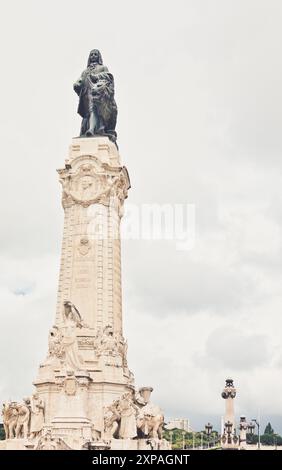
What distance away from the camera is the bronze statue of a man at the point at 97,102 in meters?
46.6

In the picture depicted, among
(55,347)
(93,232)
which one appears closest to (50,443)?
(55,347)

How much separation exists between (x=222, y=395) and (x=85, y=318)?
18.9 m

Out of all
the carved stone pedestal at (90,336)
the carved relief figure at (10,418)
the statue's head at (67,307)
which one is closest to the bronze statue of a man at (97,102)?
Result: the carved stone pedestal at (90,336)

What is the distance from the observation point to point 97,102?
4656cm

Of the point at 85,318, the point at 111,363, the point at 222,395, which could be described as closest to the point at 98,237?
the point at 85,318

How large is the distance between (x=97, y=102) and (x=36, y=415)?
19.7m

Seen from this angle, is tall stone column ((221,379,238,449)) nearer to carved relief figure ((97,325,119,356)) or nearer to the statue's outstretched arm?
carved relief figure ((97,325,119,356))

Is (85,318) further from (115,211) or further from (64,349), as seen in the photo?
(115,211)

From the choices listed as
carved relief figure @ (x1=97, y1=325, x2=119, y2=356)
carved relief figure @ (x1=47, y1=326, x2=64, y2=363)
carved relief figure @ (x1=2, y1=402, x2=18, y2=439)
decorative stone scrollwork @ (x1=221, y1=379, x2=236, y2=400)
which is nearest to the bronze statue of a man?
carved relief figure @ (x1=97, y1=325, x2=119, y2=356)

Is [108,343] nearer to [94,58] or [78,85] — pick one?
[78,85]

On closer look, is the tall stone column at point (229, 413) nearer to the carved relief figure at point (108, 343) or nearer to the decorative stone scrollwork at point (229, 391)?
the decorative stone scrollwork at point (229, 391)

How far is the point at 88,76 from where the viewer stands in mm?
47312

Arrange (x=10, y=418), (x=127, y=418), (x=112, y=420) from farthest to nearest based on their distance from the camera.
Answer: (x=10, y=418)
(x=127, y=418)
(x=112, y=420)
